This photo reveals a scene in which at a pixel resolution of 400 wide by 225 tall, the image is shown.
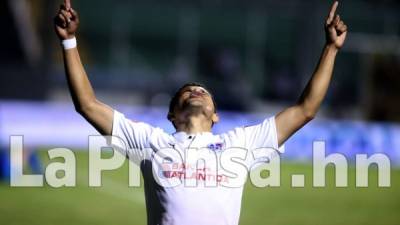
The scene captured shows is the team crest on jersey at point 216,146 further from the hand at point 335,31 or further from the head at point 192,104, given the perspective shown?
the hand at point 335,31

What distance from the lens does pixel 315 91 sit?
511cm

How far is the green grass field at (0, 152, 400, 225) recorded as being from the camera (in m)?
11.2

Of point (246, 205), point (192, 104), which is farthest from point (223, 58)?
point (192, 104)

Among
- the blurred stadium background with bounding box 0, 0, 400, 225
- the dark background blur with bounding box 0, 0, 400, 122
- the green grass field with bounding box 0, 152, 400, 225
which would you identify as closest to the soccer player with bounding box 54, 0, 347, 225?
the green grass field with bounding box 0, 152, 400, 225

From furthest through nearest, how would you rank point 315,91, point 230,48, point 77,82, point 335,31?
point 230,48, point 335,31, point 315,91, point 77,82

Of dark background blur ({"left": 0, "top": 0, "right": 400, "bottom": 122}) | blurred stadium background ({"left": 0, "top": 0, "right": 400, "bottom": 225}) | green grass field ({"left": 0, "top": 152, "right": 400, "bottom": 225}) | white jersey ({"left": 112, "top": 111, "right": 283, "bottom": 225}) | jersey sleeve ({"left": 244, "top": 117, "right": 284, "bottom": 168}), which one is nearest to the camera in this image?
white jersey ({"left": 112, "top": 111, "right": 283, "bottom": 225})

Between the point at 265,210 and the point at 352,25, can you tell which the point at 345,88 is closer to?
the point at 352,25

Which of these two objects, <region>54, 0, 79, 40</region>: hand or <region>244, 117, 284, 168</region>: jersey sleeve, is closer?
<region>54, 0, 79, 40</region>: hand

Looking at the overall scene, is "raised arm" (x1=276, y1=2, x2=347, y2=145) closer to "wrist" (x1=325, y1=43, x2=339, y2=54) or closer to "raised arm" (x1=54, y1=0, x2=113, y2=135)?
"wrist" (x1=325, y1=43, x2=339, y2=54)

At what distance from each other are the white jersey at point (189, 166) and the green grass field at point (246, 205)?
5492 mm

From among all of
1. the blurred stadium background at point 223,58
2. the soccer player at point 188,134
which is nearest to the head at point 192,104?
the soccer player at point 188,134

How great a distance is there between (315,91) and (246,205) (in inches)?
313

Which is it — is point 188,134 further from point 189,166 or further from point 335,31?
point 335,31

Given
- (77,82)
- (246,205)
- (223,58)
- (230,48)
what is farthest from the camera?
(230,48)
